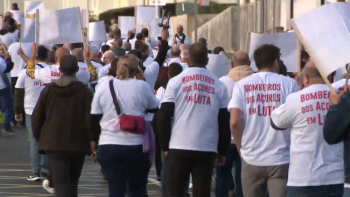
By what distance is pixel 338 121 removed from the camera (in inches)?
186

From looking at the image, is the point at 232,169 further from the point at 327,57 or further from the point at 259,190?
the point at 327,57

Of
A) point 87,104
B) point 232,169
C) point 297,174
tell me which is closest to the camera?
point 297,174

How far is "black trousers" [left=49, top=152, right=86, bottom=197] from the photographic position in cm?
750

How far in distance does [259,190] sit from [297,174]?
720 mm

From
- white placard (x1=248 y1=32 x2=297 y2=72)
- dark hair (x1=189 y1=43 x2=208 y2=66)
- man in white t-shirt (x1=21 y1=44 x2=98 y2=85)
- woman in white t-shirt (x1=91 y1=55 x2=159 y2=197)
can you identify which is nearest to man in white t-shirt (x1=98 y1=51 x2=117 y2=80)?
man in white t-shirt (x1=21 y1=44 x2=98 y2=85)

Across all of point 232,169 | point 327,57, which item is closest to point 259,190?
point 327,57

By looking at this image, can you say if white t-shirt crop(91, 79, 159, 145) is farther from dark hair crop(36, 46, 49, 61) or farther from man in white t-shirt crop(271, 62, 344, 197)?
dark hair crop(36, 46, 49, 61)

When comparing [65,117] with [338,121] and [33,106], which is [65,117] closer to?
[33,106]

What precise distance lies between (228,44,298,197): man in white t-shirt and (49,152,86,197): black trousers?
1.84m

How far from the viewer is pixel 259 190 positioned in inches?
253

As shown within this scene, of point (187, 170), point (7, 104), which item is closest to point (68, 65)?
point (187, 170)

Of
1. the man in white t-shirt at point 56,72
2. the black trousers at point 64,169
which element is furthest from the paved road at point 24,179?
the black trousers at point 64,169

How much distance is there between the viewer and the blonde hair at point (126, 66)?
716 cm

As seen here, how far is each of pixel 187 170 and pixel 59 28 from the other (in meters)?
5.52
